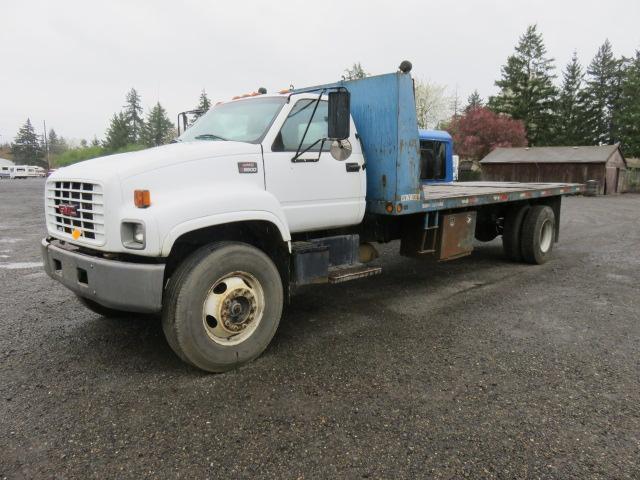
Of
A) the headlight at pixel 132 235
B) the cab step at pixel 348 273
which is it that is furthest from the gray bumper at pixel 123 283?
the cab step at pixel 348 273

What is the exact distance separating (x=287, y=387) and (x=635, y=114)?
50074mm

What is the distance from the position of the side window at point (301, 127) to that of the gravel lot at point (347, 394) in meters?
1.85

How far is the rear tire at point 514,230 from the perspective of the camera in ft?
26.5

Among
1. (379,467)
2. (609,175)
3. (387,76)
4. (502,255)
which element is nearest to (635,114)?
(609,175)

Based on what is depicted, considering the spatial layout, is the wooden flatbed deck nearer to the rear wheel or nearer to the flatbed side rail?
the flatbed side rail

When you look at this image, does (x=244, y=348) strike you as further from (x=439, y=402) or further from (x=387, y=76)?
(x=387, y=76)

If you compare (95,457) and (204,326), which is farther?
(204,326)

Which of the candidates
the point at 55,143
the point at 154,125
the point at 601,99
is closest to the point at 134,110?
the point at 154,125

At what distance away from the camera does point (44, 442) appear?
112 inches

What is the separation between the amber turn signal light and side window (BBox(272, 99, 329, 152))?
4.20 ft

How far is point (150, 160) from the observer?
11.9 ft

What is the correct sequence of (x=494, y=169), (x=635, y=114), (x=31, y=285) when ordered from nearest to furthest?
(x=31, y=285) < (x=494, y=169) < (x=635, y=114)

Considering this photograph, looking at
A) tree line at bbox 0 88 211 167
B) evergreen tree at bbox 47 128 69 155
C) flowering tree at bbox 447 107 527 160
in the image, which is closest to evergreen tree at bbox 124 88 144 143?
tree line at bbox 0 88 211 167

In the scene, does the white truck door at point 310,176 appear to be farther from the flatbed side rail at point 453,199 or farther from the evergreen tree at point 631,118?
the evergreen tree at point 631,118
